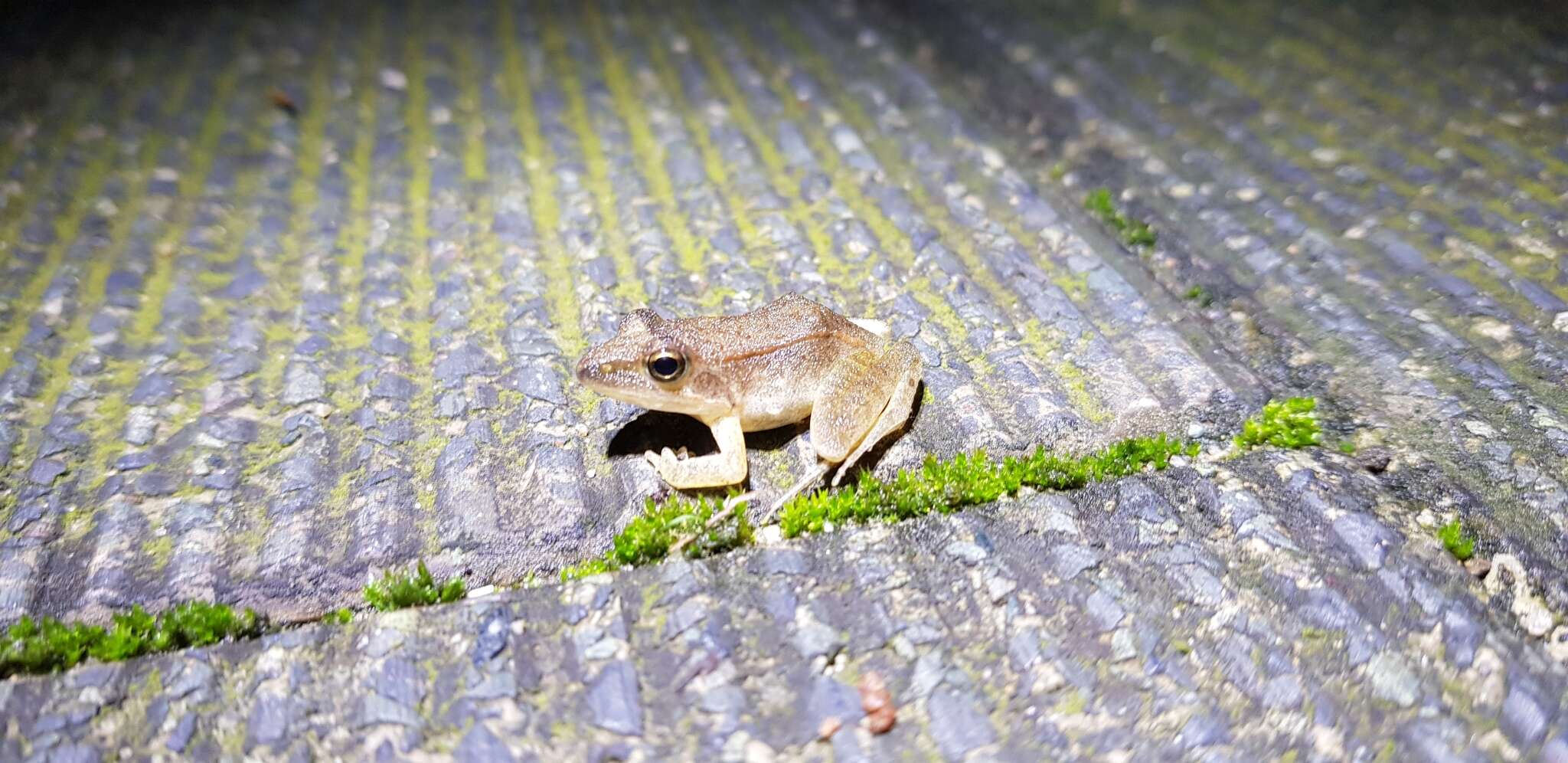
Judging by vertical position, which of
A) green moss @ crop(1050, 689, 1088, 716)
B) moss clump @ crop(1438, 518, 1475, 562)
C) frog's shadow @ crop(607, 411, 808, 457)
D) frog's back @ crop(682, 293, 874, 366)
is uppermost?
frog's back @ crop(682, 293, 874, 366)

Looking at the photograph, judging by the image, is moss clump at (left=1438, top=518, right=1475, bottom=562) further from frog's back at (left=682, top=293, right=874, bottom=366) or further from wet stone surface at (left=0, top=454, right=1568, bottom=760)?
frog's back at (left=682, top=293, right=874, bottom=366)

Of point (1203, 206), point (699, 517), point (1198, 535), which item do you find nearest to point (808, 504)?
point (699, 517)

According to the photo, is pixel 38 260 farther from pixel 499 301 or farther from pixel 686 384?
pixel 686 384

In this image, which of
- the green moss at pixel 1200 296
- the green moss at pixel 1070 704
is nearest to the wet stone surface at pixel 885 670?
the green moss at pixel 1070 704

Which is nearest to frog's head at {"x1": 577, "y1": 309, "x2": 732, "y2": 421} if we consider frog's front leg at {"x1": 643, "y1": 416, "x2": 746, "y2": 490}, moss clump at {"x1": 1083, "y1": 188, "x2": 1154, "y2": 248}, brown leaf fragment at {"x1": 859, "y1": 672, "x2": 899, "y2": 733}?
frog's front leg at {"x1": 643, "y1": 416, "x2": 746, "y2": 490}

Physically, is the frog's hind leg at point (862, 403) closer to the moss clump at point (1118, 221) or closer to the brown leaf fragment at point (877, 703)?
the brown leaf fragment at point (877, 703)

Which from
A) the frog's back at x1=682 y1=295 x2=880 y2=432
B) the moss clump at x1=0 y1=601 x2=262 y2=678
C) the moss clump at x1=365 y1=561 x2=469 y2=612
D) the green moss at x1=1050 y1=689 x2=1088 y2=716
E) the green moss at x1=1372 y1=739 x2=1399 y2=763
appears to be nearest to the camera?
the green moss at x1=1372 y1=739 x2=1399 y2=763
